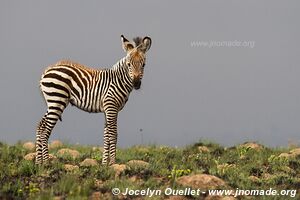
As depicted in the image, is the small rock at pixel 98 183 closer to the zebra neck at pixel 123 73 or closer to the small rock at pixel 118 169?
the small rock at pixel 118 169

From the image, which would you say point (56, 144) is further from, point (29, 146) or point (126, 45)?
point (126, 45)

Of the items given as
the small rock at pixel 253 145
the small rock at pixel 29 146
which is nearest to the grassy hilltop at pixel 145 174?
the small rock at pixel 29 146

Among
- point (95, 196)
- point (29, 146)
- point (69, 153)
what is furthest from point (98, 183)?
point (29, 146)

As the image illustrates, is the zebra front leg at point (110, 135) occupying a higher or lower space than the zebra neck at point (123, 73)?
lower

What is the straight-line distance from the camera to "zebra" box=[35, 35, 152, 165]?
52.1ft

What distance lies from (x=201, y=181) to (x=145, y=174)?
5.93ft

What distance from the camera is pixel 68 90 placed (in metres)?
16.3

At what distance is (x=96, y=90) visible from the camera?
16422 mm

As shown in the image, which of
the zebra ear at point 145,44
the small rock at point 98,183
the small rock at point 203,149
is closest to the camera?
the small rock at point 98,183

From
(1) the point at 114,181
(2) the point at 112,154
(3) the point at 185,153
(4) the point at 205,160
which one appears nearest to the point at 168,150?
(3) the point at 185,153

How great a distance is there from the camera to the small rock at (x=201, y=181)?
12680mm

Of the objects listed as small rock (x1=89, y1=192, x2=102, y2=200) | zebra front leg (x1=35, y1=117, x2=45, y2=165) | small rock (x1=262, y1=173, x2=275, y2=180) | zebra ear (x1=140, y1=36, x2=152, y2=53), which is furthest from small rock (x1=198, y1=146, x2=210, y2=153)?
small rock (x1=89, y1=192, x2=102, y2=200)

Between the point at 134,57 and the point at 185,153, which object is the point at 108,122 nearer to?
the point at 134,57

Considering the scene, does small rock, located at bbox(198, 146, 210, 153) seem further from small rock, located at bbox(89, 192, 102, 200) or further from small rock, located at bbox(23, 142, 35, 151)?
small rock, located at bbox(89, 192, 102, 200)
